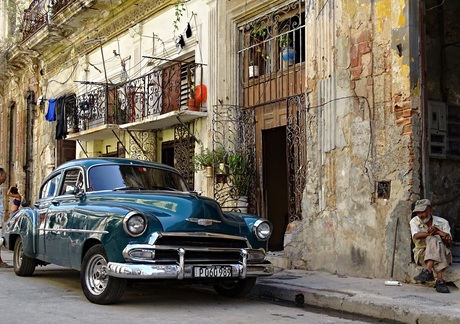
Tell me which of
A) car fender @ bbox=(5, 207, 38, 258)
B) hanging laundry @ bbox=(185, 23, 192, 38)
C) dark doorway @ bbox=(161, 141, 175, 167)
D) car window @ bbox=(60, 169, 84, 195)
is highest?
hanging laundry @ bbox=(185, 23, 192, 38)

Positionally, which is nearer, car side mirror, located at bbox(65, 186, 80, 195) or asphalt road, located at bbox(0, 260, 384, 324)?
asphalt road, located at bbox(0, 260, 384, 324)

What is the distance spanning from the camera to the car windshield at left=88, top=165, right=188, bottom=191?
7.54m

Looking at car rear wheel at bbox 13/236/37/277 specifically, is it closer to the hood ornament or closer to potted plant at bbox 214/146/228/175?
the hood ornament

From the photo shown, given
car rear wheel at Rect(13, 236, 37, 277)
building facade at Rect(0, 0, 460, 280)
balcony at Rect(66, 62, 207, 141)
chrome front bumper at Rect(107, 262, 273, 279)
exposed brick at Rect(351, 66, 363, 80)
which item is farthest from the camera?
balcony at Rect(66, 62, 207, 141)

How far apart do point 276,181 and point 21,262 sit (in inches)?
197

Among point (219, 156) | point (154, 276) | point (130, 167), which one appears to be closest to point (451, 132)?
point (219, 156)

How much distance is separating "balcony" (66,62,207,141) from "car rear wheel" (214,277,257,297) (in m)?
5.75

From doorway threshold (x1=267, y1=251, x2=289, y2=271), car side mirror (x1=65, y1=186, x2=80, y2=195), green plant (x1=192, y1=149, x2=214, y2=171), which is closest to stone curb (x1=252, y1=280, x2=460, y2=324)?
doorway threshold (x1=267, y1=251, x2=289, y2=271)

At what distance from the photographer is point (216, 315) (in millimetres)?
6238

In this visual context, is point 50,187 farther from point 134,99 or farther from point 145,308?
point 134,99

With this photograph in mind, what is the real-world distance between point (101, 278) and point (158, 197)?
1085 mm

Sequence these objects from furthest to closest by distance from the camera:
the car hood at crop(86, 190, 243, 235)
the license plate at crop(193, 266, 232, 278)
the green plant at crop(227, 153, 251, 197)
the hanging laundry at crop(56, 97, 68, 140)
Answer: the hanging laundry at crop(56, 97, 68, 140) → the green plant at crop(227, 153, 251, 197) → the car hood at crop(86, 190, 243, 235) → the license plate at crop(193, 266, 232, 278)

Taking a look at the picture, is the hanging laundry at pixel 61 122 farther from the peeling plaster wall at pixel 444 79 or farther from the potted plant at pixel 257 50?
the peeling plaster wall at pixel 444 79

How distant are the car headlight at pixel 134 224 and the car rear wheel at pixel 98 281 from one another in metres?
0.51
